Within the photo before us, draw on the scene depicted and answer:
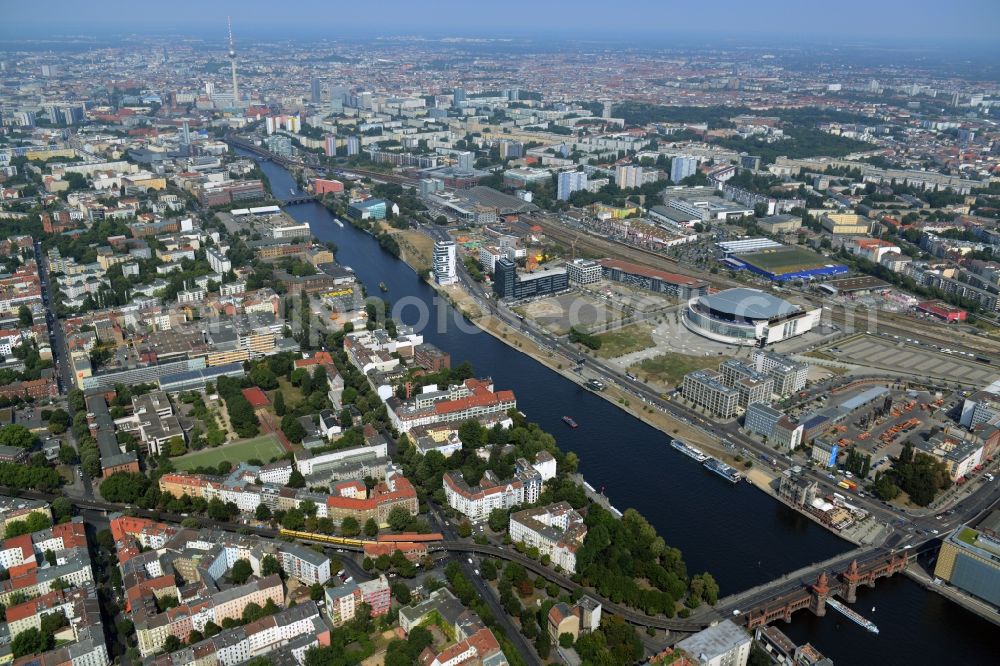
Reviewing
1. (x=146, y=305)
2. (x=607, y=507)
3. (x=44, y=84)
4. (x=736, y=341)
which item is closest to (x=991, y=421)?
(x=736, y=341)

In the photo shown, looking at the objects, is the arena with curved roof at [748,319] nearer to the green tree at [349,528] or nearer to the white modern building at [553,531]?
the white modern building at [553,531]

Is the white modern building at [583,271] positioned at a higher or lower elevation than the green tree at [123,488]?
higher

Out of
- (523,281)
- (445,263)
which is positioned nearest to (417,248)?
(445,263)

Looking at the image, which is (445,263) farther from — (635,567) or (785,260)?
(635,567)

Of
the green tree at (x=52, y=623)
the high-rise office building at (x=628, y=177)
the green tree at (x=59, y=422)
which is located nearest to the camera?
the green tree at (x=52, y=623)

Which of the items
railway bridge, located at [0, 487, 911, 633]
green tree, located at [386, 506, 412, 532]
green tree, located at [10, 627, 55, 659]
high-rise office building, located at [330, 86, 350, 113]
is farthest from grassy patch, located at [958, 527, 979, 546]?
high-rise office building, located at [330, 86, 350, 113]

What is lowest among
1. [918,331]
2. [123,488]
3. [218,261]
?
[123,488]

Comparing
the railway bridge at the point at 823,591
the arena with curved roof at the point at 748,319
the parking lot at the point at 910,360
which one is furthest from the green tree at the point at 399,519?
the parking lot at the point at 910,360

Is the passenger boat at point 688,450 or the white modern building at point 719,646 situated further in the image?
the passenger boat at point 688,450
